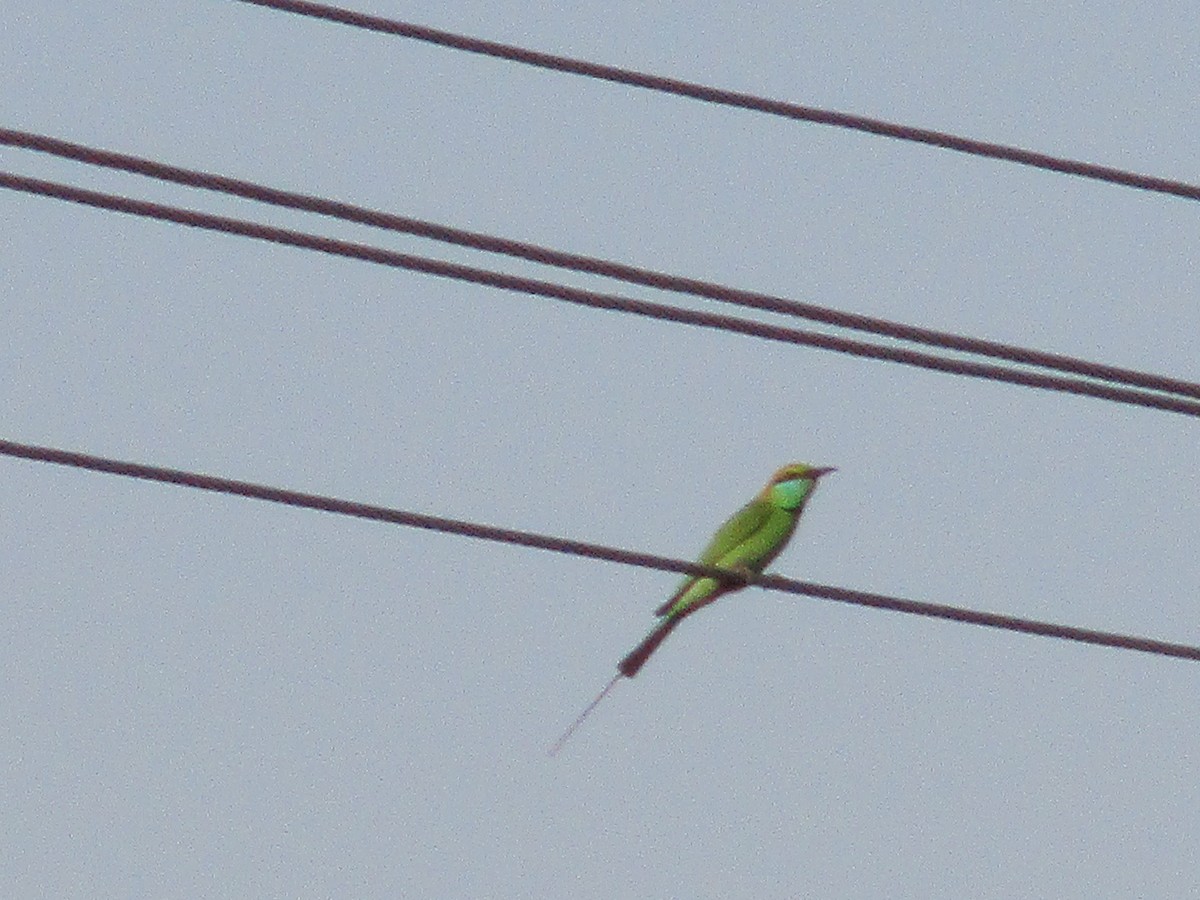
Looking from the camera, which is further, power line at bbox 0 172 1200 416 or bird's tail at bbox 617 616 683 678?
bird's tail at bbox 617 616 683 678

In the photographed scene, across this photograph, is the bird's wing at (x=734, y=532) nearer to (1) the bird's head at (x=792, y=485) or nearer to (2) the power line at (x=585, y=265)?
(1) the bird's head at (x=792, y=485)

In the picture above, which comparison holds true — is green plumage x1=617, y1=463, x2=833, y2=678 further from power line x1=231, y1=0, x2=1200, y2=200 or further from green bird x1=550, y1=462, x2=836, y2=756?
power line x1=231, y1=0, x2=1200, y2=200

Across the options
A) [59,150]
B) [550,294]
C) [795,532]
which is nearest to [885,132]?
[550,294]

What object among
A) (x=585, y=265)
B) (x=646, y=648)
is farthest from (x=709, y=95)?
(x=646, y=648)

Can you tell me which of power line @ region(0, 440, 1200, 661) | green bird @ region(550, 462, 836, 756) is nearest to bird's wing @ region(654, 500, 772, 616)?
green bird @ region(550, 462, 836, 756)

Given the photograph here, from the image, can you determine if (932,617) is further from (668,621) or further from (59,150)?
(668,621)

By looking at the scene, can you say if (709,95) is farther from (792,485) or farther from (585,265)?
(792,485)

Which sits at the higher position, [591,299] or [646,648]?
[591,299]
